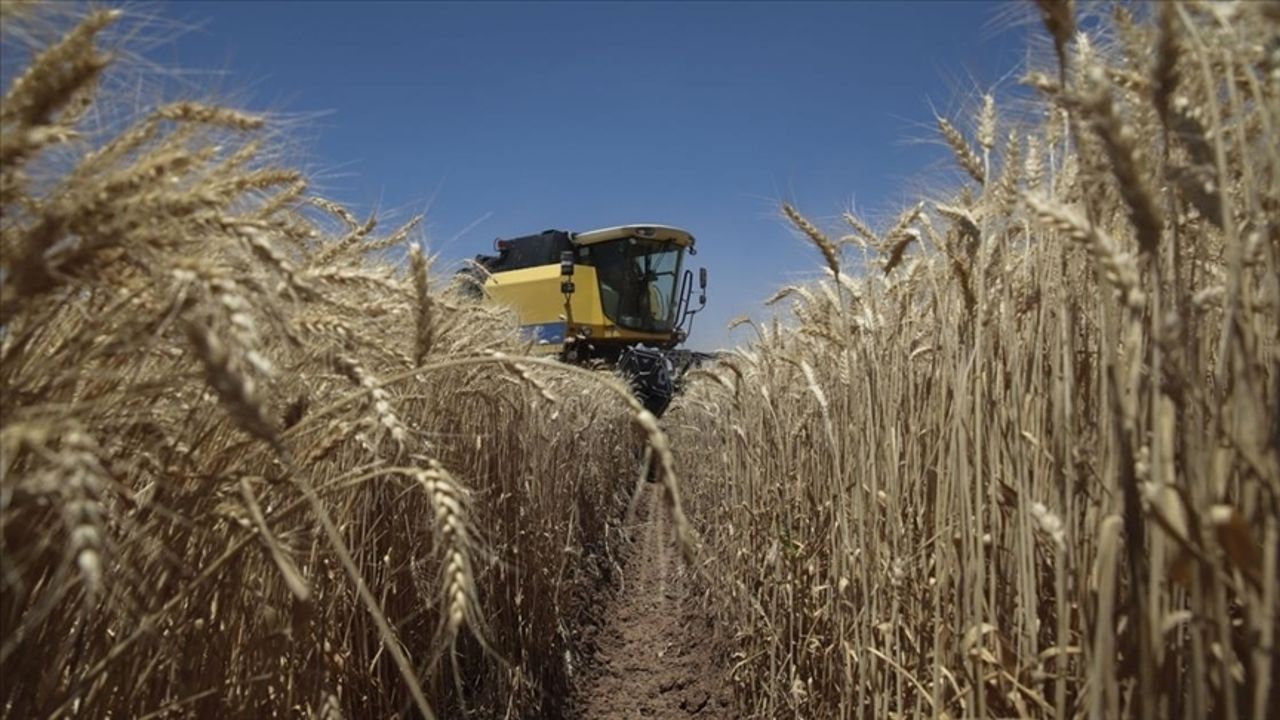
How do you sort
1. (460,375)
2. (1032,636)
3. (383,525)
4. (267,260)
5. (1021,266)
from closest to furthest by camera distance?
(267,260)
(1032,636)
(1021,266)
(383,525)
(460,375)

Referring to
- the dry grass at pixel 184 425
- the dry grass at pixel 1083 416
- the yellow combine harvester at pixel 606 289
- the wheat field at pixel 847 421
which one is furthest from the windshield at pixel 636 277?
the dry grass at pixel 184 425

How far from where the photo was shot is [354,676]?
204 cm

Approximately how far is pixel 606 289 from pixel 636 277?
54 cm

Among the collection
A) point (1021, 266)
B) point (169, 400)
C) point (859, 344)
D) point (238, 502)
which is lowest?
point (238, 502)

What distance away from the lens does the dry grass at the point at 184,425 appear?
0.82 meters

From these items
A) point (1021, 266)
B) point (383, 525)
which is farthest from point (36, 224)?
point (1021, 266)

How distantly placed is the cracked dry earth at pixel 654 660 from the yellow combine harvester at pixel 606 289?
5.98 meters

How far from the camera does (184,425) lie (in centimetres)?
119

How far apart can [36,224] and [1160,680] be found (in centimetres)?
128

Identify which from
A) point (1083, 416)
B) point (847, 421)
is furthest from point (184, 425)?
point (847, 421)

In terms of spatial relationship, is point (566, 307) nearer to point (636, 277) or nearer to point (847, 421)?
point (636, 277)

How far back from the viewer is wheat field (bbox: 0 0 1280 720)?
83 cm

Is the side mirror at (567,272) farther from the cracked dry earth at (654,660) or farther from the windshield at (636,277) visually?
the cracked dry earth at (654,660)

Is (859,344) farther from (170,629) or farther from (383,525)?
(170,629)
